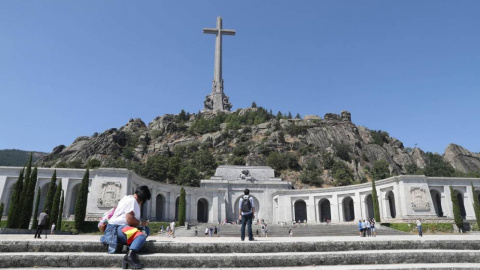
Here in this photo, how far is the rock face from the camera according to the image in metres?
83.6

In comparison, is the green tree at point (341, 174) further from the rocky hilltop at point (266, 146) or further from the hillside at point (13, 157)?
the hillside at point (13, 157)

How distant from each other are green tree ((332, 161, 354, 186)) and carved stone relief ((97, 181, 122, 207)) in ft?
157

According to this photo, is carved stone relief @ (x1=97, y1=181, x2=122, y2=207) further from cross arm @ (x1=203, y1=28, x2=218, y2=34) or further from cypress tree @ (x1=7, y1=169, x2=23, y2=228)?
cross arm @ (x1=203, y1=28, x2=218, y2=34)

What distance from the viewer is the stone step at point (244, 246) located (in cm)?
621

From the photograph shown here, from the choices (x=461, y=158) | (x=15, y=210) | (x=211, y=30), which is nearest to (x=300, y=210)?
(x=15, y=210)

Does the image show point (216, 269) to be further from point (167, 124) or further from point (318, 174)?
point (167, 124)

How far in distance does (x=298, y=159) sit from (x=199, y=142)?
27306 mm

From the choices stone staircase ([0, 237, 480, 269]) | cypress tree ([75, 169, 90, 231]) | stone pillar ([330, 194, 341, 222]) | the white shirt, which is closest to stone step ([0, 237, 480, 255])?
stone staircase ([0, 237, 480, 269])

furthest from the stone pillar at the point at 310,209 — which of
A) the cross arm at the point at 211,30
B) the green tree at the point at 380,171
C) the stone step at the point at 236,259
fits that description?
the cross arm at the point at 211,30

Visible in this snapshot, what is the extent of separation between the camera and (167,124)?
3829 inches

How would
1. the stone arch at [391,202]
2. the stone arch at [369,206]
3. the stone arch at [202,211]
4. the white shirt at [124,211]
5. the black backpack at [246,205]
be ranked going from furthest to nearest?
the stone arch at [202,211]
the stone arch at [369,206]
the stone arch at [391,202]
the black backpack at [246,205]
the white shirt at [124,211]

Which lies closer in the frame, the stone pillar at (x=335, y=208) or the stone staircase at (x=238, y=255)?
the stone staircase at (x=238, y=255)

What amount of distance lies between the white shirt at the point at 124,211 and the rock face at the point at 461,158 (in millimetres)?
98769

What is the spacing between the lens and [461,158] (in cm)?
8606
